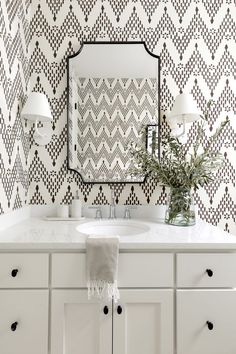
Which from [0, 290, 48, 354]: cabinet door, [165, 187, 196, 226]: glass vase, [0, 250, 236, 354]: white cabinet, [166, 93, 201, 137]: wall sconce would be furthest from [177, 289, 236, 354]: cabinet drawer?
[166, 93, 201, 137]: wall sconce

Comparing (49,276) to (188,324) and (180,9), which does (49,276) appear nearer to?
(188,324)

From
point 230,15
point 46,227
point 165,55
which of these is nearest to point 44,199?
point 46,227

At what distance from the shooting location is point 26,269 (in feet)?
3.87

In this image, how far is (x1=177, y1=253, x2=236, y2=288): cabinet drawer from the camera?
47.4 inches

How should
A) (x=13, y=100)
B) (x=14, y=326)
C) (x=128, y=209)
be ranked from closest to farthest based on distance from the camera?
1. (x=14, y=326)
2. (x=13, y=100)
3. (x=128, y=209)

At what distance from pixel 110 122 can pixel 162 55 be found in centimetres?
62

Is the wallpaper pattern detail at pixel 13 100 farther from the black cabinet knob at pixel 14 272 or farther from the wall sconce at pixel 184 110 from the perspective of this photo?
the wall sconce at pixel 184 110

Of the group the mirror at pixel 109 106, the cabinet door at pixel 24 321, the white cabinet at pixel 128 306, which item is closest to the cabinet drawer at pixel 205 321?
the white cabinet at pixel 128 306

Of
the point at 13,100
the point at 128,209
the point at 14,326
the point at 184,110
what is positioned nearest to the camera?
the point at 14,326

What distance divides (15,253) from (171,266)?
28.5 inches

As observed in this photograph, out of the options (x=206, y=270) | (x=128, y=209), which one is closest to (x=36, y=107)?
(x=128, y=209)

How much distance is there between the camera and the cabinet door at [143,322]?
1197 millimetres

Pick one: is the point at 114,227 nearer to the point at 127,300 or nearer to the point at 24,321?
the point at 127,300

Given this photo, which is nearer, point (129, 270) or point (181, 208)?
point (129, 270)
